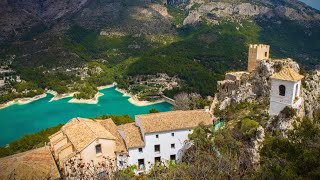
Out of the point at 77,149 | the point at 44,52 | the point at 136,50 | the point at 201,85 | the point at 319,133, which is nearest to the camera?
the point at 319,133

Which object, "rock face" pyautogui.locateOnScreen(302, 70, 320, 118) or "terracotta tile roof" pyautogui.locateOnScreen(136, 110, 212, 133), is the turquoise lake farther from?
"rock face" pyautogui.locateOnScreen(302, 70, 320, 118)

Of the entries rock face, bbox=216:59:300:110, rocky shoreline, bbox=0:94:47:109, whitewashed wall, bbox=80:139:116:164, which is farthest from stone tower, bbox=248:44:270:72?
rocky shoreline, bbox=0:94:47:109

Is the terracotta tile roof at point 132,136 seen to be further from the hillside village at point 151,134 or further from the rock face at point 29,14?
the rock face at point 29,14

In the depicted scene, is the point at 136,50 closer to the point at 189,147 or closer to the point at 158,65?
the point at 158,65

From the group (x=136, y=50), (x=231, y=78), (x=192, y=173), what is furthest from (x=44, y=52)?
(x=192, y=173)

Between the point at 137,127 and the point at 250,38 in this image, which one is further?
the point at 250,38

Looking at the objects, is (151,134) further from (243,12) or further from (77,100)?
(243,12)

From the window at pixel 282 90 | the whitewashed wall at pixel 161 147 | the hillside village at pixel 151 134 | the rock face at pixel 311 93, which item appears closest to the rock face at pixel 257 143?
the hillside village at pixel 151 134
